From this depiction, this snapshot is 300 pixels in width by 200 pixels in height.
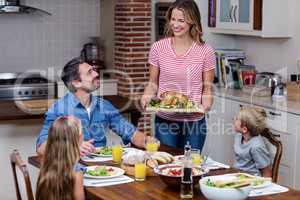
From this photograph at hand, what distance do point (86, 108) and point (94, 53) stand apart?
3.21 m

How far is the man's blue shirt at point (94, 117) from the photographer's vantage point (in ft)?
12.2

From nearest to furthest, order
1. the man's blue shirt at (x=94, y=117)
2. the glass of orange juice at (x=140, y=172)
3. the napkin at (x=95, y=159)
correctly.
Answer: the glass of orange juice at (x=140, y=172) → the napkin at (x=95, y=159) → the man's blue shirt at (x=94, y=117)

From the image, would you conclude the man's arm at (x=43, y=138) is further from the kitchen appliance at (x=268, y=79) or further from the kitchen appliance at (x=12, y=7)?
the kitchen appliance at (x=12, y=7)

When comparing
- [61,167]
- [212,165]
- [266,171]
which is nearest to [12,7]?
[266,171]

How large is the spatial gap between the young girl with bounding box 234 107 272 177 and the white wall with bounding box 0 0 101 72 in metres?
3.32

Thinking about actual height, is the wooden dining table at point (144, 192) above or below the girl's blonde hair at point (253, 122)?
below

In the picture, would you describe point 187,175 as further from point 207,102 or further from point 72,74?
point 207,102

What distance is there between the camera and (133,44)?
252 inches

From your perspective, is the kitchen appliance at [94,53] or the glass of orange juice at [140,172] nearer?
the glass of orange juice at [140,172]

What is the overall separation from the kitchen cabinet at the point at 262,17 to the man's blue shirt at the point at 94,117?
84.1 inches

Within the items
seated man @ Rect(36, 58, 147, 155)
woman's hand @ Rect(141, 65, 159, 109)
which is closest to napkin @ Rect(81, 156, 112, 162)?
seated man @ Rect(36, 58, 147, 155)

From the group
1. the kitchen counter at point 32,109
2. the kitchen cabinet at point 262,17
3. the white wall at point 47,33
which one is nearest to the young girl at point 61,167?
the kitchen counter at point 32,109

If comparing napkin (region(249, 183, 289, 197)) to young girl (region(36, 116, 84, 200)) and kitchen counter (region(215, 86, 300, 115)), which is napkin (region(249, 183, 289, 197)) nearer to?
young girl (region(36, 116, 84, 200))

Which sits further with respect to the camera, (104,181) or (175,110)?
(175,110)
